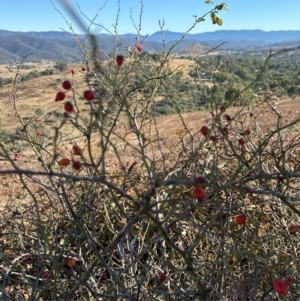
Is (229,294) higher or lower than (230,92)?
lower

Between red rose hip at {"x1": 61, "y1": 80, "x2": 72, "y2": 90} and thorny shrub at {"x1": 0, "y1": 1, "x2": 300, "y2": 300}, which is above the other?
red rose hip at {"x1": 61, "y1": 80, "x2": 72, "y2": 90}

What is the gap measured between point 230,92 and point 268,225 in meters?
1.03

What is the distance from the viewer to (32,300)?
177 centimetres

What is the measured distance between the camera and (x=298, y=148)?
3631 mm

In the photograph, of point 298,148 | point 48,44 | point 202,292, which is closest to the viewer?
point 202,292

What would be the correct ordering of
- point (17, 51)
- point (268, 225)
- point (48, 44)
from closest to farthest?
point (268, 225) < point (17, 51) < point (48, 44)

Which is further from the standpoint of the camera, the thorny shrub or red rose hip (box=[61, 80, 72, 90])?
red rose hip (box=[61, 80, 72, 90])

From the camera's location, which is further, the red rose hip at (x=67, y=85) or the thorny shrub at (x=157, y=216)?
the red rose hip at (x=67, y=85)

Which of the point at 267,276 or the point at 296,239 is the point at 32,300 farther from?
the point at 296,239

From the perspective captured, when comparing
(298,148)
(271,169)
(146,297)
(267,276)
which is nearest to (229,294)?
(267,276)

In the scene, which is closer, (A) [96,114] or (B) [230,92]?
(A) [96,114]

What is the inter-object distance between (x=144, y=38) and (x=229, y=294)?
2003 mm

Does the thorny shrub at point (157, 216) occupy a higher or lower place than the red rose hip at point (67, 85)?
lower

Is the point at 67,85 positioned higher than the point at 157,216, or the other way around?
the point at 67,85
